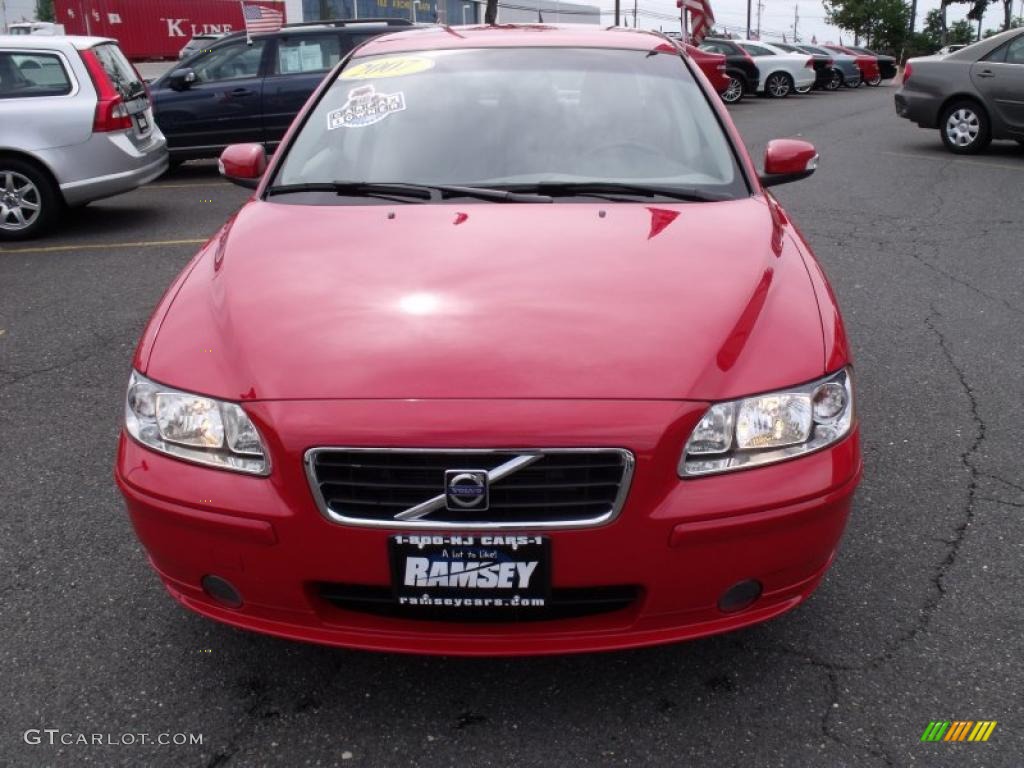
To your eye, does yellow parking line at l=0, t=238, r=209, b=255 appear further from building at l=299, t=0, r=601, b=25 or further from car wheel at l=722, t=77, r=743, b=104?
building at l=299, t=0, r=601, b=25

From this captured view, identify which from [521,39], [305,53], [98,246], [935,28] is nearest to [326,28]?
[305,53]

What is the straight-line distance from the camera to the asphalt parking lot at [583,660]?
2.33 meters

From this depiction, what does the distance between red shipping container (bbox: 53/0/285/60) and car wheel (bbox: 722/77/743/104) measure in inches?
1015

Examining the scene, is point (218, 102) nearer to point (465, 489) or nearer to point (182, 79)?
point (182, 79)

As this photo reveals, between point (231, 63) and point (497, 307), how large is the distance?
32.9 feet

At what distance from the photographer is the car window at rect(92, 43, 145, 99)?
8.48 metres

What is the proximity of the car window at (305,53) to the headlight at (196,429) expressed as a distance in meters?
9.69

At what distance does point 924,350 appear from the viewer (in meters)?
5.04

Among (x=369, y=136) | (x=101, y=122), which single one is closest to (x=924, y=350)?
(x=369, y=136)

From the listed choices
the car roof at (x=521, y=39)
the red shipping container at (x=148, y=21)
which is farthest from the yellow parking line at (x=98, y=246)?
the red shipping container at (x=148, y=21)

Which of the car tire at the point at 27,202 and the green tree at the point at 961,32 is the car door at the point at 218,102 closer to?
the car tire at the point at 27,202

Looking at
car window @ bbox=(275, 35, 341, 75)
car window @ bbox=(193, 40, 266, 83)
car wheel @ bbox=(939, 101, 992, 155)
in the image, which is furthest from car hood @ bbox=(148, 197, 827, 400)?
car wheel @ bbox=(939, 101, 992, 155)

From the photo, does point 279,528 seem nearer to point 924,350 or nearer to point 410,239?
point 410,239

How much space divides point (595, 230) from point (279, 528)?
129 cm
